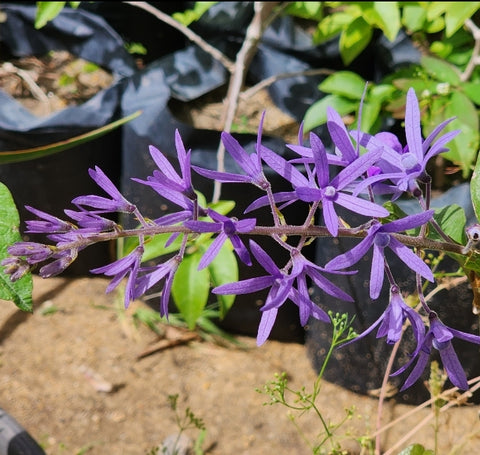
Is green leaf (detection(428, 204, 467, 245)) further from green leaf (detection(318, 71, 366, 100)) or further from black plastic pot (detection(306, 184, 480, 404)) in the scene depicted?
green leaf (detection(318, 71, 366, 100))

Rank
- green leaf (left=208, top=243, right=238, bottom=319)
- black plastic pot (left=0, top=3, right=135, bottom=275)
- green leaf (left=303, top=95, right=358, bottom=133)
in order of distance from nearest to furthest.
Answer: green leaf (left=208, top=243, right=238, bottom=319) → green leaf (left=303, top=95, right=358, bottom=133) → black plastic pot (left=0, top=3, right=135, bottom=275)

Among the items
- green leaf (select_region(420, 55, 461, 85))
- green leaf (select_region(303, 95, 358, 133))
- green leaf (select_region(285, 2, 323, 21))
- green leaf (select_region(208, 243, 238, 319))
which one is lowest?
green leaf (select_region(208, 243, 238, 319))

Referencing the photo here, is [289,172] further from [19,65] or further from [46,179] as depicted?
[19,65]

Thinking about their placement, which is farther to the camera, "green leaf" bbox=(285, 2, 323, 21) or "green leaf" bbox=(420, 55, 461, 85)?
"green leaf" bbox=(285, 2, 323, 21)

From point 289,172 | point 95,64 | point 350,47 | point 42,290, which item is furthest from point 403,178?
point 95,64

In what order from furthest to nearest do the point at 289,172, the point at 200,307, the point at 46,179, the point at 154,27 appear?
the point at 154,27 → the point at 46,179 → the point at 200,307 → the point at 289,172

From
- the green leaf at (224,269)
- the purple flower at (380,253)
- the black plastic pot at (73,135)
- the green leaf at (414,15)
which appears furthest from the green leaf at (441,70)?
the purple flower at (380,253)

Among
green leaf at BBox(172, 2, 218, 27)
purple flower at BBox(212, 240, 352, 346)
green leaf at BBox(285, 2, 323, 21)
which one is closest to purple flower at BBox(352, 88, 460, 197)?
purple flower at BBox(212, 240, 352, 346)

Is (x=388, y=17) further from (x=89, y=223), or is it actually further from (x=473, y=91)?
(x=89, y=223)
